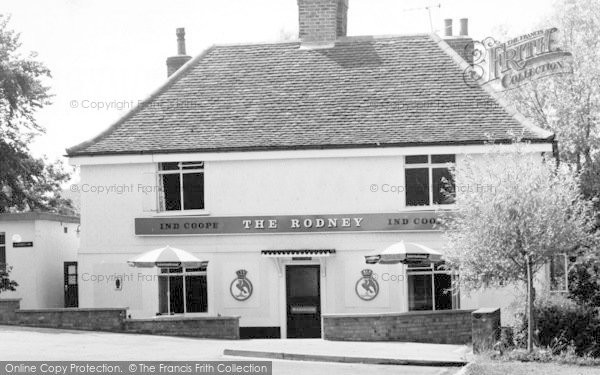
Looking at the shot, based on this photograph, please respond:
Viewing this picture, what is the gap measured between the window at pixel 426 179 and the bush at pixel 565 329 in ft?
23.7

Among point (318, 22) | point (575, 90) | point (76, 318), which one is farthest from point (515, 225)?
point (575, 90)

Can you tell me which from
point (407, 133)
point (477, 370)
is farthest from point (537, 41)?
point (477, 370)

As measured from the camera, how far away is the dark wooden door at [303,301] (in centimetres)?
2828

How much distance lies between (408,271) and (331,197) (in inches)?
111

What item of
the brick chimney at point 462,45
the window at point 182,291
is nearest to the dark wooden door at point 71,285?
the window at point 182,291

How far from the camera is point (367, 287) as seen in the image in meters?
27.9

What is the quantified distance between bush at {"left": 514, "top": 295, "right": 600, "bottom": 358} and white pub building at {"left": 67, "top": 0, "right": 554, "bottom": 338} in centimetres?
618

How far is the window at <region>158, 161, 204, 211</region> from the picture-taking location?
29109 millimetres

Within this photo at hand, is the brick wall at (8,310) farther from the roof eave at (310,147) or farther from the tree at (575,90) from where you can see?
the tree at (575,90)

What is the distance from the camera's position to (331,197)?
2830cm

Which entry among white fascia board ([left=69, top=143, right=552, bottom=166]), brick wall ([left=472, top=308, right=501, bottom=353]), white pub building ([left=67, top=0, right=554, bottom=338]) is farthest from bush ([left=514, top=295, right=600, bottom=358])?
white fascia board ([left=69, top=143, right=552, bottom=166])

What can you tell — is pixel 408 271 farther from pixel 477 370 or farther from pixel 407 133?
pixel 477 370

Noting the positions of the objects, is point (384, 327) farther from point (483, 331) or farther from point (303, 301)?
point (303, 301)

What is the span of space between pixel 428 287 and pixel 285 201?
4411mm
